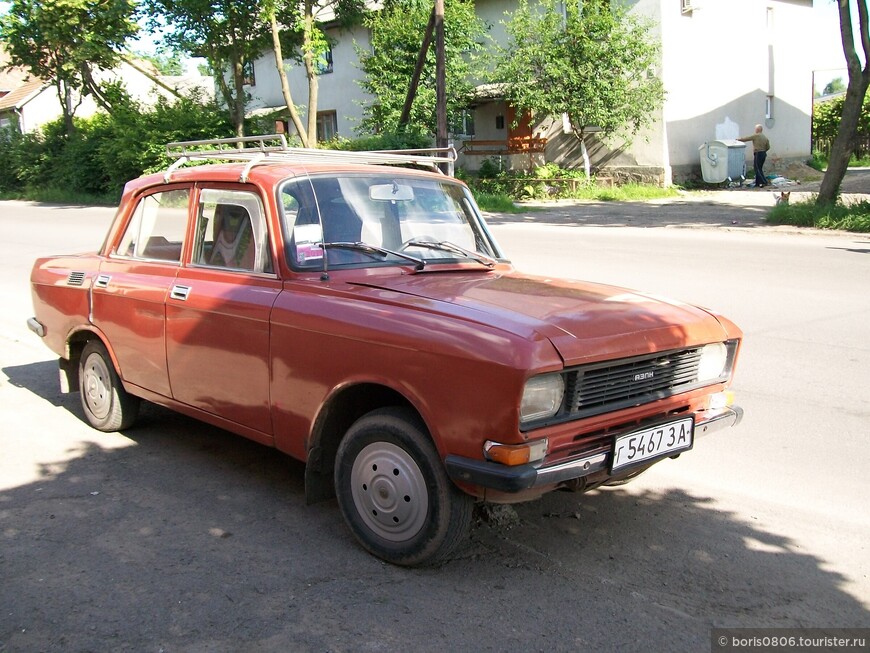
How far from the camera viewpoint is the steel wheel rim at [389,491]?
11.7 ft

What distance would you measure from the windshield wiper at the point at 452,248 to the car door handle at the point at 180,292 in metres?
1.26

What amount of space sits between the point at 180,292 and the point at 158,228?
28.9 inches

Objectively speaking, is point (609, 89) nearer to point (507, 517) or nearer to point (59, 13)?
point (59, 13)

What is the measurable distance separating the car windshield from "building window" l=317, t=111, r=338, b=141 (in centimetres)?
3449

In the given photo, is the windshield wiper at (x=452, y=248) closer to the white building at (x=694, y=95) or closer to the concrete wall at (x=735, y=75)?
the white building at (x=694, y=95)

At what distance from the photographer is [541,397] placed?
334 centimetres

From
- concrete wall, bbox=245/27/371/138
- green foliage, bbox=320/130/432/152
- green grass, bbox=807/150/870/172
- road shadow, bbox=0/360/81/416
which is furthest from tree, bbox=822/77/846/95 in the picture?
road shadow, bbox=0/360/81/416

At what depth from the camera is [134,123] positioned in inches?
1277

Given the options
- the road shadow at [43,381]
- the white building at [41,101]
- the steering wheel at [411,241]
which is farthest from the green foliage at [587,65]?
the white building at [41,101]

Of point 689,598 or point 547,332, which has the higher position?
point 547,332

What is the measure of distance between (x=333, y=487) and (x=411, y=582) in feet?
2.57

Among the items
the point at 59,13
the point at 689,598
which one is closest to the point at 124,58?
the point at 59,13

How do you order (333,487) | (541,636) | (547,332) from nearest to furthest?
1. (541,636)
2. (547,332)
3. (333,487)

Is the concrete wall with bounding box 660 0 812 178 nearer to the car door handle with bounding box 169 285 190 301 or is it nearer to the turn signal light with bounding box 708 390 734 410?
the turn signal light with bounding box 708 390 734 410
